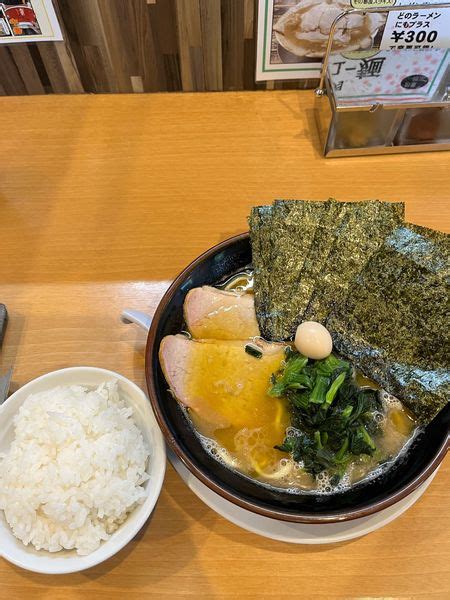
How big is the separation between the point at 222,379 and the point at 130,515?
1.09 ft

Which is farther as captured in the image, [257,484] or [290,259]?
[290,259]

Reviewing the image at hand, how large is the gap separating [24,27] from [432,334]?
1.53 meters

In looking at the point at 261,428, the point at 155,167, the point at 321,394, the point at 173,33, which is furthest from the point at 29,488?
the point at 173,33

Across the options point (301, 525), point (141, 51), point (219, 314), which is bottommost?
point (301, 525)

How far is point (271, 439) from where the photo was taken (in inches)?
39.8

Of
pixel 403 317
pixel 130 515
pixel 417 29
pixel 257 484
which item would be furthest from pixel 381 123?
pixel 130 515

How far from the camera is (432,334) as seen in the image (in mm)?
1014

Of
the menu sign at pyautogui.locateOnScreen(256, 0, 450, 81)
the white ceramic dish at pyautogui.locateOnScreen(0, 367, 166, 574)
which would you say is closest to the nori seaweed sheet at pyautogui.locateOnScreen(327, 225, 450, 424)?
the white ceramic dish at pyautogui.locateOnScreen(0, 367, 166, 574)

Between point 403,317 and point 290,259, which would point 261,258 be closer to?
point 290,259

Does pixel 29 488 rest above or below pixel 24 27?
below

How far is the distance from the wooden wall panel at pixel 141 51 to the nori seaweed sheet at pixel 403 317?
0.88 m

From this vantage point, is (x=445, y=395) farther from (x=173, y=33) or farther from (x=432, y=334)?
(x=173, y=33)

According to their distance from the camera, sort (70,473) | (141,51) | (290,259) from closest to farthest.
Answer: (70,473) → (290,259) → (141,51)

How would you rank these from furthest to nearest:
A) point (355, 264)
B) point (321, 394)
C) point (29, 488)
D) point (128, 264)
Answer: point (128, 264) → point (355, 264) → point (321, 394) → point (29, 488)
